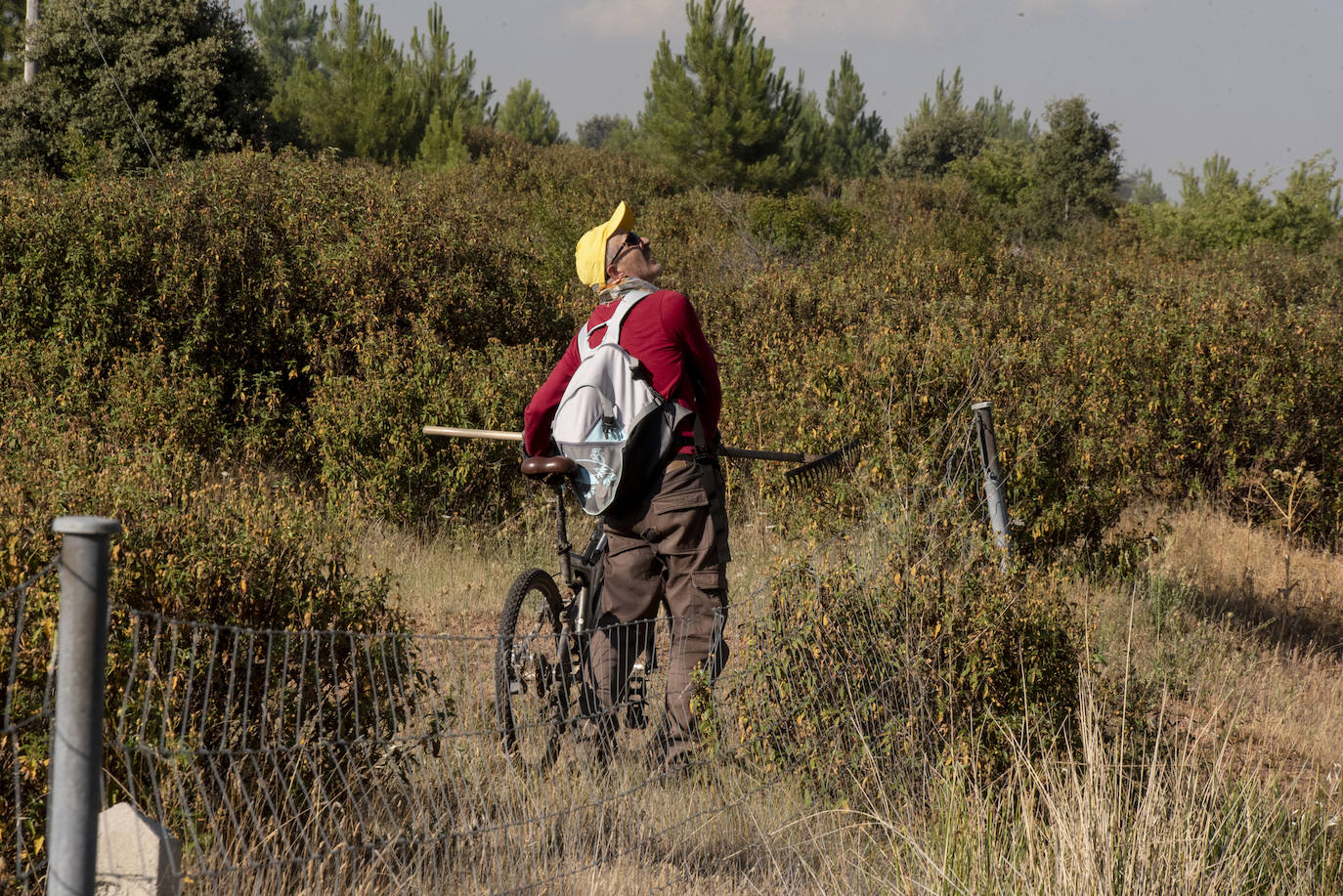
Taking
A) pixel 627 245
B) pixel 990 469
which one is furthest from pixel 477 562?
pixel 990 469

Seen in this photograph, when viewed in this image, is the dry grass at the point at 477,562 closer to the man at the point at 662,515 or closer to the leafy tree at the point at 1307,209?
the man at the point at 662,515

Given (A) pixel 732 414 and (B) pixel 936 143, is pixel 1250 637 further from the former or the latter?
(B) pixel 936 143

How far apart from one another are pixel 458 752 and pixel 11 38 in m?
20.8

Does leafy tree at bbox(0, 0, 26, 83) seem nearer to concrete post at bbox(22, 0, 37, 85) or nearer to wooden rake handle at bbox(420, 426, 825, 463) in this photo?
concrete post at bbox(22, 0, 37, 85)

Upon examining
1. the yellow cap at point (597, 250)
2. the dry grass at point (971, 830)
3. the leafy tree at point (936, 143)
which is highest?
the leafy tree at point (936, 143)

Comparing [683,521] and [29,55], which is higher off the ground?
A: [29,55]

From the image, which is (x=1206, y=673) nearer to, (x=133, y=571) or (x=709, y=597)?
(x=709, y=597)

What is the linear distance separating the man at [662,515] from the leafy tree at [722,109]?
72.8 feet

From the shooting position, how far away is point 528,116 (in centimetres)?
4225

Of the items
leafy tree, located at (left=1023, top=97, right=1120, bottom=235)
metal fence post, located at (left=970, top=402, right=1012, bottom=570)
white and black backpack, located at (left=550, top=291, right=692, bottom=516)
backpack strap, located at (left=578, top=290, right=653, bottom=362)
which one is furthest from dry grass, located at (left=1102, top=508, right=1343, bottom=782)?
leafy tree, located at (left=1023, top=97, right=1120, bottom=235)

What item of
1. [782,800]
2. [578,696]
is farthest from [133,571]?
[782,800]

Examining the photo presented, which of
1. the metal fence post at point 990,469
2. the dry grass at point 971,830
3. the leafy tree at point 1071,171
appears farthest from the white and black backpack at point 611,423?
the leafy tree at point 1071,171

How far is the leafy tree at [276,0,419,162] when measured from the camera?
2591cm

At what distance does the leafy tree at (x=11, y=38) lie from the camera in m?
18.6
